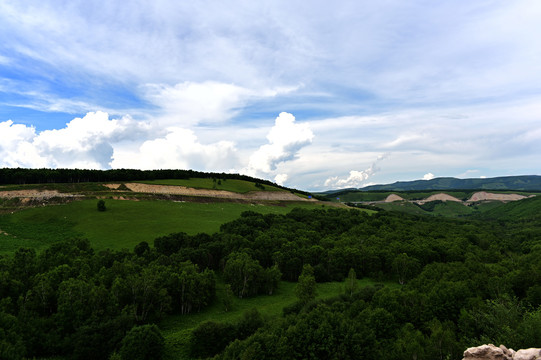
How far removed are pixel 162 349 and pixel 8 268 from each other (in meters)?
41.0

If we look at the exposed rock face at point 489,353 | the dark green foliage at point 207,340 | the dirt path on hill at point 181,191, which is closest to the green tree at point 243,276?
the dark green foliage at point 207,340

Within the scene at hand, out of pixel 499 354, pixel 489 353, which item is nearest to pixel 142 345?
pixel 489 353

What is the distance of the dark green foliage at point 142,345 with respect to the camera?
41.2 m

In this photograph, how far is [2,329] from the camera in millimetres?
37906

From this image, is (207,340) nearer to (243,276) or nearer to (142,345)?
(142,345)

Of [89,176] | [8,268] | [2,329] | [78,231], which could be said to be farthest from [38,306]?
[89,176]

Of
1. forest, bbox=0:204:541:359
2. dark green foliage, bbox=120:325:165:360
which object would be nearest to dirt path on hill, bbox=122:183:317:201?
forest, bbox=0:204:541:359

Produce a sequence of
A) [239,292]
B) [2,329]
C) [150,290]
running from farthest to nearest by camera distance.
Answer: [239,292], [150,290], [2,329]

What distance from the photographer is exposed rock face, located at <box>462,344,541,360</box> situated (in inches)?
853

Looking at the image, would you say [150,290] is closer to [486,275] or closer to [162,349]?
[162,349]

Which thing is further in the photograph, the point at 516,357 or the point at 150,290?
the point at 150,290

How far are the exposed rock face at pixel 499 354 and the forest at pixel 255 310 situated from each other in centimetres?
1126

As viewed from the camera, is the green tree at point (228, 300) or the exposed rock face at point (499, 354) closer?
the exposed rock face at point (499, 354)

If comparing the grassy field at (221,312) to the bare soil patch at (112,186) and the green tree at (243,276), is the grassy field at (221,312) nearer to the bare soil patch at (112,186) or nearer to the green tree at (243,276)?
the green tree at (243,276)
